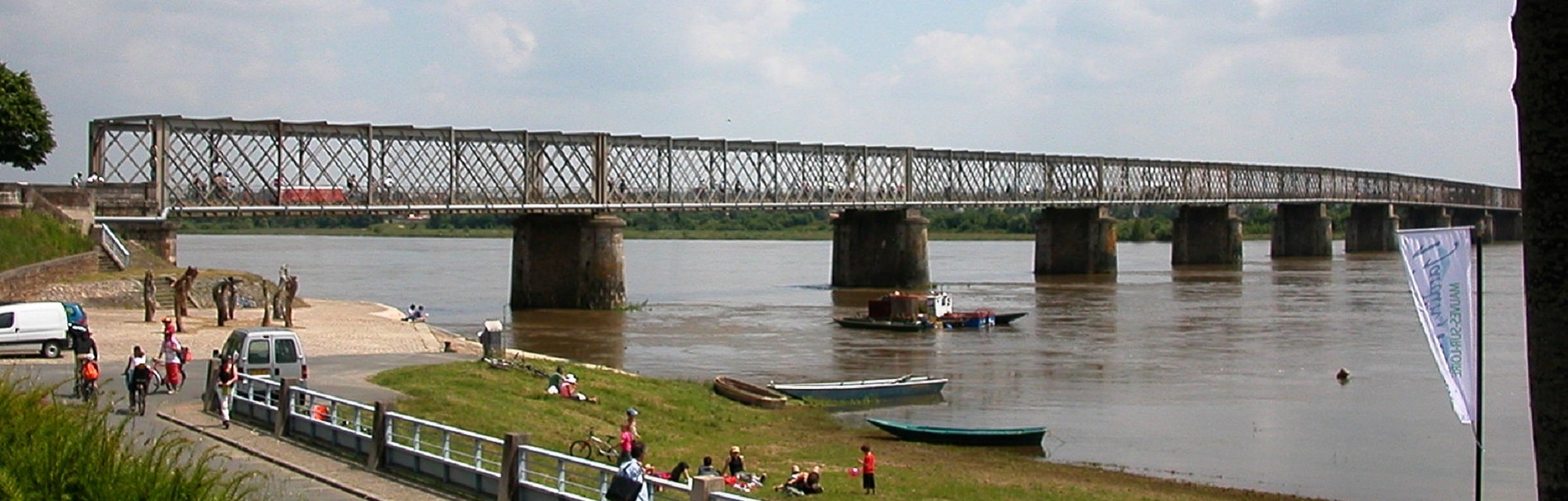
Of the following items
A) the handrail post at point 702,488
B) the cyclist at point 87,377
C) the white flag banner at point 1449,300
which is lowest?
the handrail post at point 702,488

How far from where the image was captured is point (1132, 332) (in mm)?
75250

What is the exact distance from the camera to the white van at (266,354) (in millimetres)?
32938

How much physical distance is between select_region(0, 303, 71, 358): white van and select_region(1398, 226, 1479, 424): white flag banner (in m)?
31.9

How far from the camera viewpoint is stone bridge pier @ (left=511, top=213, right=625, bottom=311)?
280 feet

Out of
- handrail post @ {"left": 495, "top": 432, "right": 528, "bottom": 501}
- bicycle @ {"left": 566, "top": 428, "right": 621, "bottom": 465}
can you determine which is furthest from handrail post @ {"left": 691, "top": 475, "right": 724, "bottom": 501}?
bicycle @ {"left": 566, "top": 428, "right": 621, "bottom": 465}

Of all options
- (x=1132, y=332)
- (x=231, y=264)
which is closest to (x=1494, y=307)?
(x=1132, y=332)

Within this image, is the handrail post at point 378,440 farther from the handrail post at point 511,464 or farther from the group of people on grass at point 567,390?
the group of people on grass at point 567,390

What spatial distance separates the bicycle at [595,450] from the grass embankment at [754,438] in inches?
30.0

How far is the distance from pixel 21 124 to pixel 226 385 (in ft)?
184

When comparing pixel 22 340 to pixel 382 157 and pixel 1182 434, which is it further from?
pixel 382 157

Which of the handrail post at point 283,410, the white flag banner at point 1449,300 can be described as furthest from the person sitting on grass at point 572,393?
the white flag banner at point 1449,300

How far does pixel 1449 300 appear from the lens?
19.1 m

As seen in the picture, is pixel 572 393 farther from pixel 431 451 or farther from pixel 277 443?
pixel 431 451

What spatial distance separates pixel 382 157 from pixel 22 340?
48.0m
